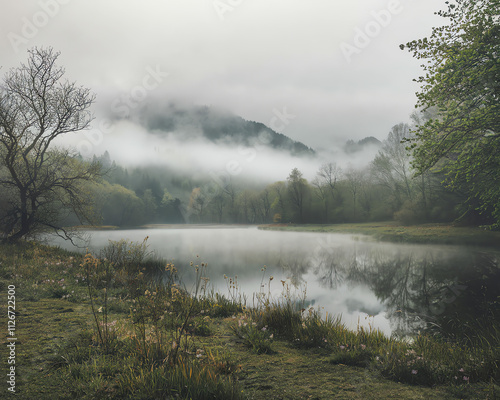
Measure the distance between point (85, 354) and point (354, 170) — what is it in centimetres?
7440

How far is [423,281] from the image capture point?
49.9 ft

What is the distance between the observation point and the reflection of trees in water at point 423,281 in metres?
9.48

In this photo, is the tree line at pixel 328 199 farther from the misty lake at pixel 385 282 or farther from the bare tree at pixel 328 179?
the misty lake at pixel 385 282

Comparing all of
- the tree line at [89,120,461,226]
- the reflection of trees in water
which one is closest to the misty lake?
the reflection of trees in water

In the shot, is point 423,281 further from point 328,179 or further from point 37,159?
point 328,179

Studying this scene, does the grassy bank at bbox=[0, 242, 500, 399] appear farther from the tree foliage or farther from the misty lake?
the tree foliage

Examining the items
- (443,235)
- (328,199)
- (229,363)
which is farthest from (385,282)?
(328,199)

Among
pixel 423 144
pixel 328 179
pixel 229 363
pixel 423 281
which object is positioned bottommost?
pixel 423 281

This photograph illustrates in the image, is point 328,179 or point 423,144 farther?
point 328,179

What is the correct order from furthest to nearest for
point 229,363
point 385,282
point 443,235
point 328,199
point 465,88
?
point 328,199 → point 443,235 → point 385,282 → point 465,88 → point 229,363

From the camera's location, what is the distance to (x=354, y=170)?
236ft

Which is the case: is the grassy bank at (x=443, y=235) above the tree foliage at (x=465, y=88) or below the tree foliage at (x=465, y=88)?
below

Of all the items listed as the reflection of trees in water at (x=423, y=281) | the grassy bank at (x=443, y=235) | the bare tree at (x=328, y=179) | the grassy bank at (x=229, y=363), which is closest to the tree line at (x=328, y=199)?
the bare tree at (x=328, y=179)

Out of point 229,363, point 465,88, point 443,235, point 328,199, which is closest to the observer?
point 229,363
